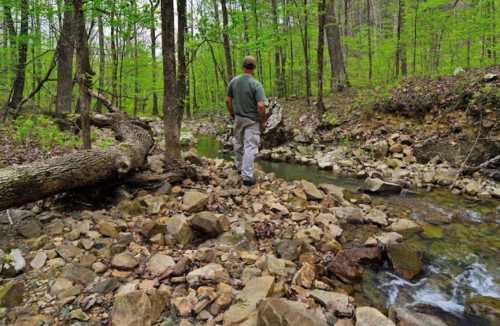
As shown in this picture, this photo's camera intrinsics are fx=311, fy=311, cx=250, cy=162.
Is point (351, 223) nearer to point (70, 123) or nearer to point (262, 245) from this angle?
point (262, 245)

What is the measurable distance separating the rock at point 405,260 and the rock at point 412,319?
31.5 inches

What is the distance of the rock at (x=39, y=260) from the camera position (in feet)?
9.42

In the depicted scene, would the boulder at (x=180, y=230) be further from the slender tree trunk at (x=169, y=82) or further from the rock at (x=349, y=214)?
the rock at (x=349, y=214)

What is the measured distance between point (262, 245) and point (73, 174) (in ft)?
7.98

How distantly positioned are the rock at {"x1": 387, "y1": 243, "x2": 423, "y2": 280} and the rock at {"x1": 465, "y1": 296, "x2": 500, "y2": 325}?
0.57 meters

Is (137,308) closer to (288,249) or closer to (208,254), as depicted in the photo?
(208,254)

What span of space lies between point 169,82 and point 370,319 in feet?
13.7

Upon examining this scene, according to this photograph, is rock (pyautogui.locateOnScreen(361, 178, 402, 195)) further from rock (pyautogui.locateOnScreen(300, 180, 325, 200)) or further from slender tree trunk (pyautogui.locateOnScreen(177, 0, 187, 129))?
slender tree trunk (pyautogui.locateOnScreen(177, 0, 187, 129))

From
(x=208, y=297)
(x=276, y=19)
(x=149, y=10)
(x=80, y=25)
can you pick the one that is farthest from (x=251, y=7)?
(x=208, y=297)

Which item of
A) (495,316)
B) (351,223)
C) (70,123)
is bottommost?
(495,316)

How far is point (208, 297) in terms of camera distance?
258cm

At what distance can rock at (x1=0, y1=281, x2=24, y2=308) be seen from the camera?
244 cm

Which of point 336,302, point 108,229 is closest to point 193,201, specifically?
point 108,229

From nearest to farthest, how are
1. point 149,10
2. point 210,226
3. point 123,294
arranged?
point 123,294 → point 210,226 → point 149,10
